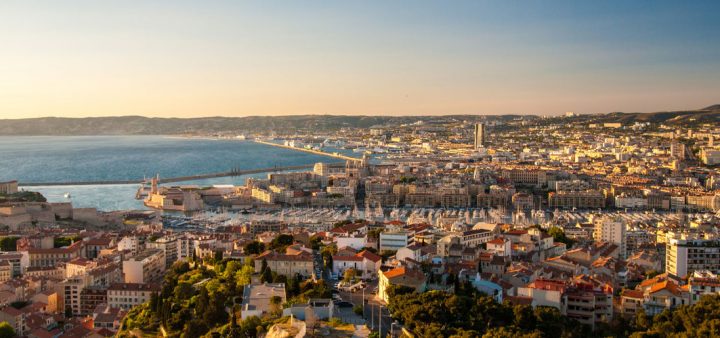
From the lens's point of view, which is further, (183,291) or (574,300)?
(183,291)

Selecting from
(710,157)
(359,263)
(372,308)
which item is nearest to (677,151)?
(710,157)

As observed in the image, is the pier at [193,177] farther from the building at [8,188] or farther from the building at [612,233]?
the building at [612,233]

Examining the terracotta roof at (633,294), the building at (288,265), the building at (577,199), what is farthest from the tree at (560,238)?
the building at (577,199)

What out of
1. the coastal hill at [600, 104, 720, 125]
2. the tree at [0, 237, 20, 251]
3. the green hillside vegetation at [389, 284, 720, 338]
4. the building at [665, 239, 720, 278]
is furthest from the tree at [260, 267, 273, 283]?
the coastal hill at [600, 104, 720, 125]

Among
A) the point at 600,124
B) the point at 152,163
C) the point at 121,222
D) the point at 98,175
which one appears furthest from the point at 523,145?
the point at 121,222

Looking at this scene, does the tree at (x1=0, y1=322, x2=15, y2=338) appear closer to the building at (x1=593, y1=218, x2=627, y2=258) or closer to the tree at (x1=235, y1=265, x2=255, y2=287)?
the tree at (x1=235, y1=265, x2=255, y2=287)

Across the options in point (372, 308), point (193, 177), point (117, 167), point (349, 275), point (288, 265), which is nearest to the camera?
point (372, 308)

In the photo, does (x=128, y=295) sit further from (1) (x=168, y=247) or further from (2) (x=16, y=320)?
(1) (x=168, y=247)
